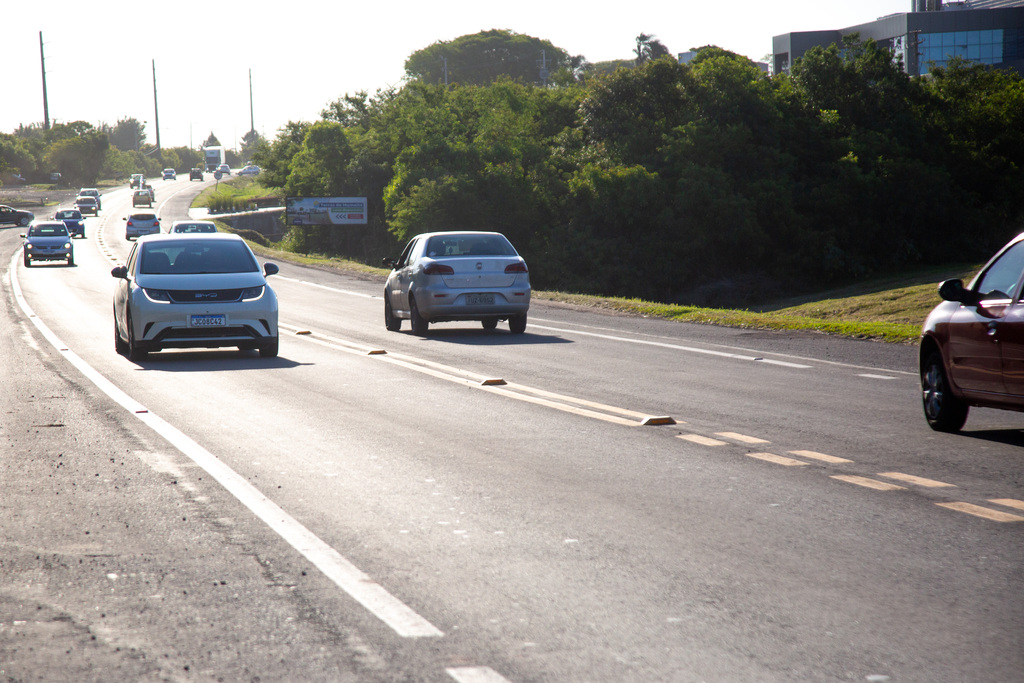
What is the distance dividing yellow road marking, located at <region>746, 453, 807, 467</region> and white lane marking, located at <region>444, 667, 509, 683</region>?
427cm

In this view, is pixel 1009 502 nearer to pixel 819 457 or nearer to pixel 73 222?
pixel 819 457

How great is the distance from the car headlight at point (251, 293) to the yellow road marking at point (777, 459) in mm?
9371

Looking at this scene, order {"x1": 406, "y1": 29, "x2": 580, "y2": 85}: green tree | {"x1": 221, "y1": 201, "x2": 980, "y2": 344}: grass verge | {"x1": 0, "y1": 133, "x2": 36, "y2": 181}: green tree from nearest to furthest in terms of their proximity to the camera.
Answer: {"x1": 221, "y1": 201, "x2": 980, "y2": 344}: grass verge → {"x1": 406, "y1": 29, "x2": 580, "y2": 85}: green tree → {"x1": 0, "y1": 133, "x2": 36, "y2": 181}: green tree

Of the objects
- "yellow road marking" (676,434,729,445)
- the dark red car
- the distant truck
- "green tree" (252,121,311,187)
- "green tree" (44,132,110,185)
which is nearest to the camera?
the dark red car

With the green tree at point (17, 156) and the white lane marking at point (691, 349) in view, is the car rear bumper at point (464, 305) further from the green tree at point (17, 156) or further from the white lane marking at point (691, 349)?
the green tree at point (17, 156)

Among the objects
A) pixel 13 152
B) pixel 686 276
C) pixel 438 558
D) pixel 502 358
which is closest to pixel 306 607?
pixel 438 558

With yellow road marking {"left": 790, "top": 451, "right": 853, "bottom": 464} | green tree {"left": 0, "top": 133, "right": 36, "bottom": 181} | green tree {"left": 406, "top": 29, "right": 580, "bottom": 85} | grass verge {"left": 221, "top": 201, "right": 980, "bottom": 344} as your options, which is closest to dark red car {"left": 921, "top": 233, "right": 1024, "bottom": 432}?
yellow road marking {"left": 790, "top": 451, "right": 853, "bottom": 464}

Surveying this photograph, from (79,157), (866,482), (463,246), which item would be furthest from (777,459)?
(79,157)

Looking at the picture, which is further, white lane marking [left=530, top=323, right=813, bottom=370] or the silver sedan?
the silver sedan

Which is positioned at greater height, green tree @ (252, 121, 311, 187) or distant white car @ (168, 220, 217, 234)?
green tree @ (252, 121, 311, 187)

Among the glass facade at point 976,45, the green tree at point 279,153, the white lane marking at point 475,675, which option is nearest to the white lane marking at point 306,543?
the white lane marking at point 475,675

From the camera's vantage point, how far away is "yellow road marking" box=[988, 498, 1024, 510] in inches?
Result: 248

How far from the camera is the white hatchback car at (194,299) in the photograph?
15.3 metres

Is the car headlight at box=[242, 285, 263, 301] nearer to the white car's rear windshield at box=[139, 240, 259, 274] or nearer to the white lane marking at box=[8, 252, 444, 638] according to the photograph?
the white car's rear windshield at box=[139, 240, 259, 274]
